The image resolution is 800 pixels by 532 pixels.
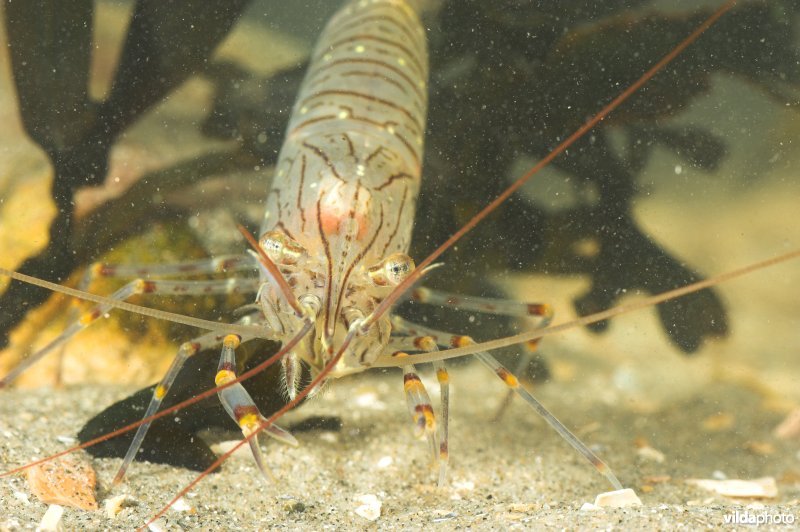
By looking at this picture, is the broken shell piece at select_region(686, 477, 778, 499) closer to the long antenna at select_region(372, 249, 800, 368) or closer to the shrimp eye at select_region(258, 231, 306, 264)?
the long antenna at select_region(372, 249, 800, 368)

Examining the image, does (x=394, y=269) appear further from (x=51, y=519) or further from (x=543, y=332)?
(x=51, y=519)

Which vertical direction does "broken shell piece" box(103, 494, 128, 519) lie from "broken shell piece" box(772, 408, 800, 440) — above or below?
below

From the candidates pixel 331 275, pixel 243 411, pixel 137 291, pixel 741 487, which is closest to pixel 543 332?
pixel 331 275

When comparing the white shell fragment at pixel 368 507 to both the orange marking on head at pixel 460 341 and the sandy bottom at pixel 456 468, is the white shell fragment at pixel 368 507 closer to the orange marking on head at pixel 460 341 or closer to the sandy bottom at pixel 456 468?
the sandy bottom at pixel 456 468

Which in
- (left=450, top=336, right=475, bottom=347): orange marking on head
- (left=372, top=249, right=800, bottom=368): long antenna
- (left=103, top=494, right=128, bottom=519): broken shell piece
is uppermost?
(left=450, top=336, right=475, bottom=347): orange marking on head

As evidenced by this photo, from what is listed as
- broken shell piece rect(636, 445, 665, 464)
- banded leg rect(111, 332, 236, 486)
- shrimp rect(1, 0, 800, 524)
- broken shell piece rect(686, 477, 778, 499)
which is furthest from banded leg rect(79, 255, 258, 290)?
broken shell piece rect(686, 477, 778, 499)

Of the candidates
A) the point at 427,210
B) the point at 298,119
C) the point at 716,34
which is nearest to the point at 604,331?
the point at 427,210

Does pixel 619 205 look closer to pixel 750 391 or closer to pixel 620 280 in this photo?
pixel 620 280
